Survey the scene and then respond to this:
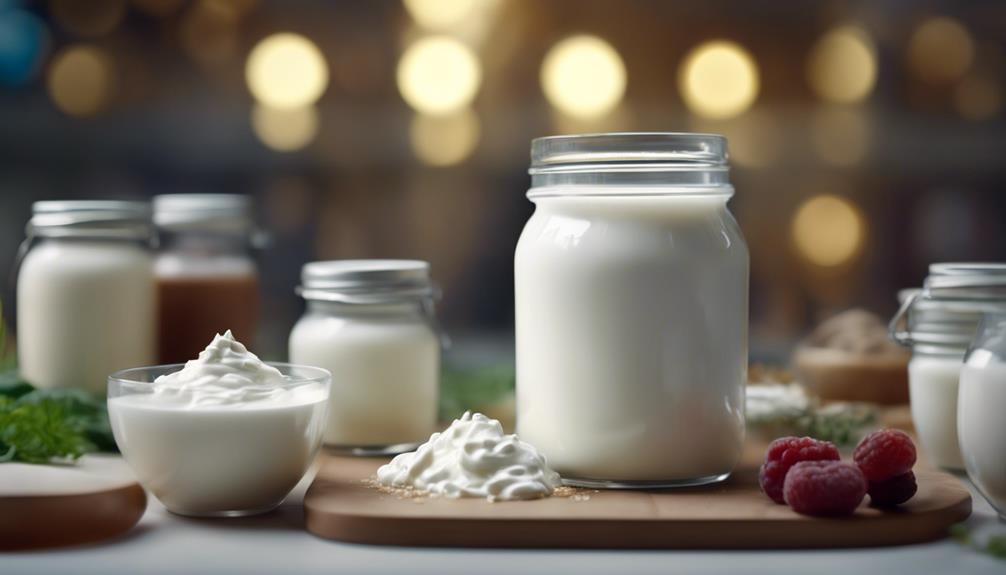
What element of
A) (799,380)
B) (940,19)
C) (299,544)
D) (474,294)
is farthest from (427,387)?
(940,19)

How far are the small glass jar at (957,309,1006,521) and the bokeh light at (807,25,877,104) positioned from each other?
1585 millimetres

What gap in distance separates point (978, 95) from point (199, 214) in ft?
5.72

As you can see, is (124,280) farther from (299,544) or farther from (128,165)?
(128,165)

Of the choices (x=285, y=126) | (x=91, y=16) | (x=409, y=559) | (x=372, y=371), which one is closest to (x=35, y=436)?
(x=372, y=371)

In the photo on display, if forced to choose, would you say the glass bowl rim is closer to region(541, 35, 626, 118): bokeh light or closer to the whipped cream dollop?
the whipped cream dollop

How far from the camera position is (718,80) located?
241 centimetres

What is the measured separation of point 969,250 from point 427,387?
1.61 meters

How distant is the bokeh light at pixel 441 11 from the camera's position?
2.40 m

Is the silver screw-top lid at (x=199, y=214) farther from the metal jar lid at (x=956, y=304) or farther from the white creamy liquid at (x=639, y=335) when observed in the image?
the metal jar lid at (x=956, y=304)

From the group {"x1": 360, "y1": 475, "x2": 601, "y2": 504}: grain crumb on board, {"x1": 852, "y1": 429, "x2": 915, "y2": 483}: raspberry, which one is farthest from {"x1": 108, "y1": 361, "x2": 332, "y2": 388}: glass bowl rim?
{"x1": 852, "y1": 429, "x2": 915, "y2": 483}: raspberry

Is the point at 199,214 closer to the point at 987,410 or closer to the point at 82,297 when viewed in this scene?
the point at 82,297

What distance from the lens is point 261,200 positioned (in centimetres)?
242

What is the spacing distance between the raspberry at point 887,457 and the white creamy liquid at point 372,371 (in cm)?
51

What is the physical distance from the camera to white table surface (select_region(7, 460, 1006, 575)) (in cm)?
79
